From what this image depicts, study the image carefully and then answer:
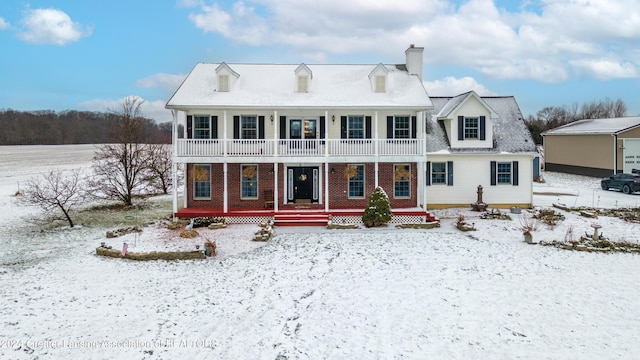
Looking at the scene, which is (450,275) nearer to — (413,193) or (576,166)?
(413,193)

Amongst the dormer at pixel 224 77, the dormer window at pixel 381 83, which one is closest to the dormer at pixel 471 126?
the dormer window at pixel 381 83

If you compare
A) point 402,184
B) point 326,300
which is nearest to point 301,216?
point 402,184

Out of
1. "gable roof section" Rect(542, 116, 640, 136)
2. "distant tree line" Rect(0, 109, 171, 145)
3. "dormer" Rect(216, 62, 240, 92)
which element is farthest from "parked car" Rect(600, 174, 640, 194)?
"distant tree line" Rect(0, 109, 171, 145)

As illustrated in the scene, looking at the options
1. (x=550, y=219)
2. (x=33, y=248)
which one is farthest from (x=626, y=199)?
(x=33, y=248)

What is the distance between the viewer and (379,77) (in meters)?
22.8

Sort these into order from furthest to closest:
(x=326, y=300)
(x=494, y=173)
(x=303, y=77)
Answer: (x=494, y=173) < (x=303, y=77) < (x=326, y=300)

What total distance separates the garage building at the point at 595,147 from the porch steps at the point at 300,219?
89.7 feet

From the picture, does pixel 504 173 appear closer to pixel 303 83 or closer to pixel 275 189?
pixel 303 83

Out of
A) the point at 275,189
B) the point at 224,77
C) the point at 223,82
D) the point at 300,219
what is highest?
the point at 224,77

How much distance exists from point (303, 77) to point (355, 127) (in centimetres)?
370

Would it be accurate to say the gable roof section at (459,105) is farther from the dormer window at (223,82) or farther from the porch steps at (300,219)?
the dormer window at (223,82)

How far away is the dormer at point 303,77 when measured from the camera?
74.2ft

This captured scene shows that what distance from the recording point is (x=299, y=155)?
2153cm

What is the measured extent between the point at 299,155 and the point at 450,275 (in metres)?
10.6
